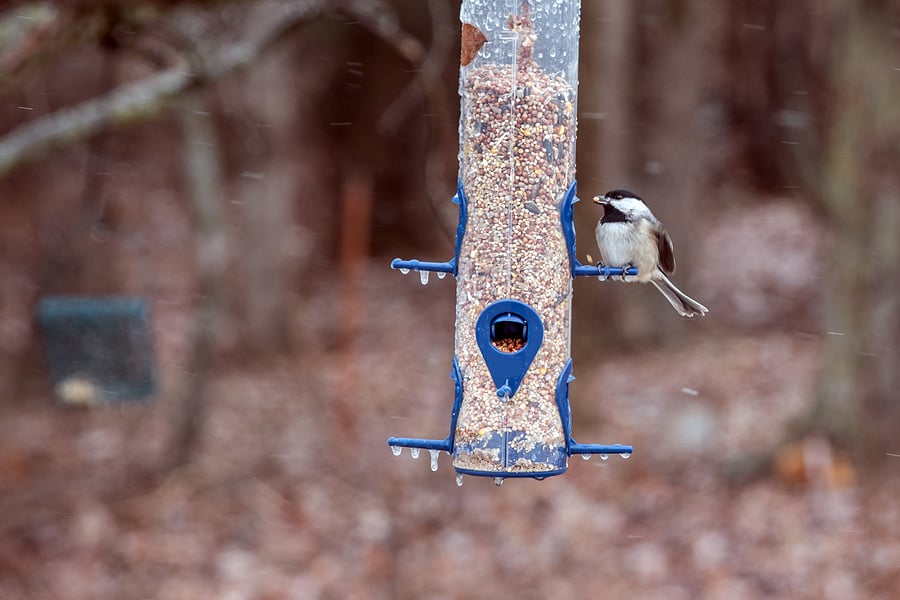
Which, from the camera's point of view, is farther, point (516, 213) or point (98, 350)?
point (98, 350)

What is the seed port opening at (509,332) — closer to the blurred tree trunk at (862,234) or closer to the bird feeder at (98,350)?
the blurred tree trunk at (862,234)

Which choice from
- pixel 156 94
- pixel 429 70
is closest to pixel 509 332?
pixel 429 70

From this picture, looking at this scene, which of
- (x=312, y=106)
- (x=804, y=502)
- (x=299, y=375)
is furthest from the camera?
(x=312, y=106)

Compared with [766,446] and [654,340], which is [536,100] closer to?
[766,446]

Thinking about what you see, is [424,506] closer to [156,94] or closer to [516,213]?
[156,94]

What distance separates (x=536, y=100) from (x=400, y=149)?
46.2 feet

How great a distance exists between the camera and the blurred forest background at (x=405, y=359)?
7.92 m

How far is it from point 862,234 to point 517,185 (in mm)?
5413

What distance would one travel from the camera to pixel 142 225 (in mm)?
17719

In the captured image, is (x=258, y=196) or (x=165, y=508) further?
(x=258, y=196)

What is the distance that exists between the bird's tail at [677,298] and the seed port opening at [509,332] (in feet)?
3.23

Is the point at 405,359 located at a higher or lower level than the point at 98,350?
lower

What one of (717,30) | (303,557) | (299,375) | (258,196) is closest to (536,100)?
(303,557)

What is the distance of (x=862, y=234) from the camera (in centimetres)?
858
